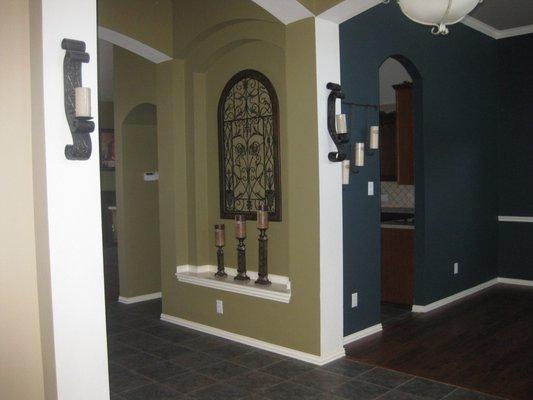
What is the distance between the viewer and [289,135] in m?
3.75

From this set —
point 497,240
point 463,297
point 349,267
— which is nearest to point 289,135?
point 349,267

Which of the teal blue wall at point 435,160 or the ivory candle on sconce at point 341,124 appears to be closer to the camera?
the ivory candle on sconce at point 341,124

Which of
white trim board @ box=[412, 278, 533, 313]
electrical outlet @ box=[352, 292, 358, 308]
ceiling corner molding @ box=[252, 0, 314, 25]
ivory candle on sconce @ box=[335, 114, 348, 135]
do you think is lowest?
white trim board @ box=[412, 278, 533, 313]

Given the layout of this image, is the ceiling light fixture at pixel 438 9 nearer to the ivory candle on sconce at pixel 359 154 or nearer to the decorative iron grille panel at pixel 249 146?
the ivory candle on sconce at pixel 359 154

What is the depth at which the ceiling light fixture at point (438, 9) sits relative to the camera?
2.30m

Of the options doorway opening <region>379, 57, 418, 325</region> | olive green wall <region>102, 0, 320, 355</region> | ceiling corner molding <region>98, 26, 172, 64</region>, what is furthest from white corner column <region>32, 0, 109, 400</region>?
doorway opening <region>379, 57, 418, 325</region>

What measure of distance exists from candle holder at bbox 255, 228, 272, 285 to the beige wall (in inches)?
90.3

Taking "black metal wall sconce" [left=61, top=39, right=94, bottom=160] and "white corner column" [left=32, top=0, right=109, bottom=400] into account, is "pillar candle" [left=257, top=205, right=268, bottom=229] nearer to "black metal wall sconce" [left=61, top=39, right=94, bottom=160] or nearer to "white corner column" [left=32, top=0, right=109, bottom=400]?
"white corner column" [left=32, top=0, right=109, bottom=400]

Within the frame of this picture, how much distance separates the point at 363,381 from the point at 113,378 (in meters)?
1.71

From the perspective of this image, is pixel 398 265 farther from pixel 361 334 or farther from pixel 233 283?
pixel 233 283

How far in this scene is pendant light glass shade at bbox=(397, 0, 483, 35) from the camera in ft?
7.55

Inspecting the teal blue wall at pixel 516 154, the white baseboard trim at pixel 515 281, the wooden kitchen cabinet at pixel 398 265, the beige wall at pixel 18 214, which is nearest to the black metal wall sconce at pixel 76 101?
the beige wall at pixel 18 214

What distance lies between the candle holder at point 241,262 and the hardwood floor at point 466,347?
1041 millimetres

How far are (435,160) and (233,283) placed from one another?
238 centimetres
